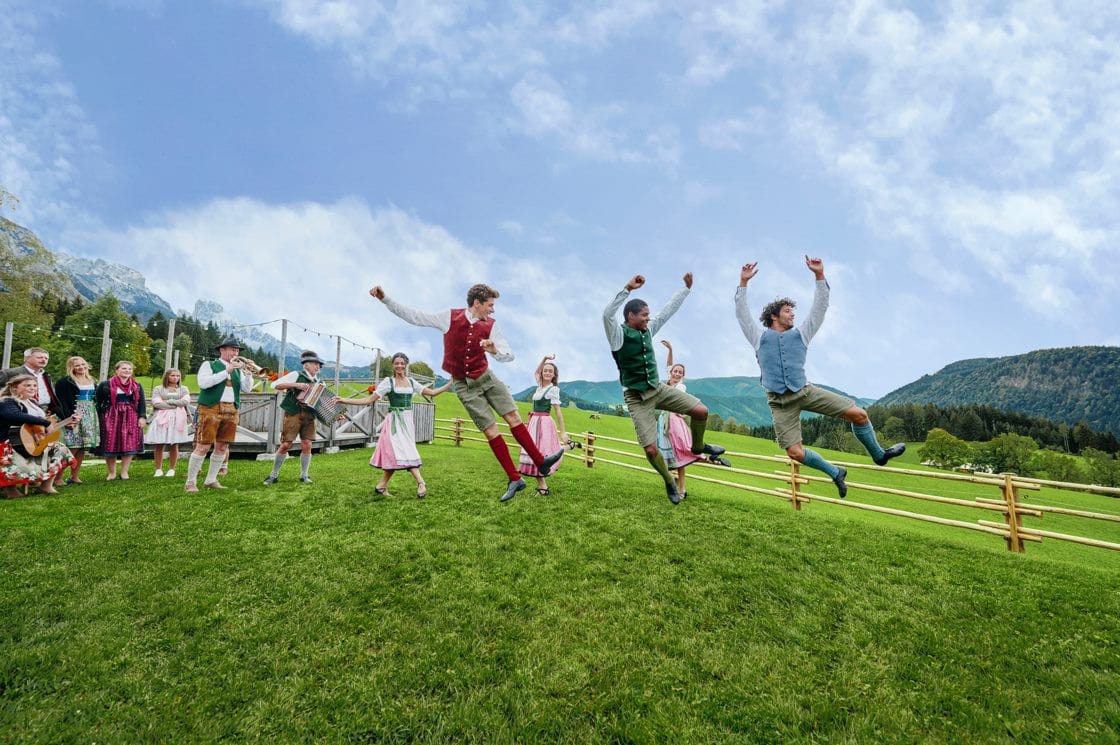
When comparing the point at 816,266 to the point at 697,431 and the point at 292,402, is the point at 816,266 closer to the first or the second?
the point at 697,431

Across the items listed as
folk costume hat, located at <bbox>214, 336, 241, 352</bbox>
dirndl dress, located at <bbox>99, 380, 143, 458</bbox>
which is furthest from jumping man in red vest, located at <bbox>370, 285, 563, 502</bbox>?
dirndl dress, located at <bbox>99, 380, 143, 458</bbox>

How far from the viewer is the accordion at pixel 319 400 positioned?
25.6 ft

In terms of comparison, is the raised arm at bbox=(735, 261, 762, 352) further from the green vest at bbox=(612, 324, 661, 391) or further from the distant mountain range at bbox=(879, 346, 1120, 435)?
the distant mountain range at bbox=(879, 346, 1120, 435)

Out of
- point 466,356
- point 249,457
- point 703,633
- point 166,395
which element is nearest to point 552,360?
point 466,356

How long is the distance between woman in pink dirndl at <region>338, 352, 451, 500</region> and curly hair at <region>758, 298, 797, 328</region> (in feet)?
15.5

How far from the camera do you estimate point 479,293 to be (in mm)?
4645

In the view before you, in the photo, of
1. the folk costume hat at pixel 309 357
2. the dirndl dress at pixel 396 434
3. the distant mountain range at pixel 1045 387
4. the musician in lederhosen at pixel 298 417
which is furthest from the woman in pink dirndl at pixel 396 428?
the distant mountain range at pixel 1045 387

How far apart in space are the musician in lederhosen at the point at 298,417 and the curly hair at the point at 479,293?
4.60 meters

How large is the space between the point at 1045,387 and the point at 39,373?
21041 cm

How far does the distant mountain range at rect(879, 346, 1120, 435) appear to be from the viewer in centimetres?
12888

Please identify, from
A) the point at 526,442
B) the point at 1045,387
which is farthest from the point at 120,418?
the point at 1045,387

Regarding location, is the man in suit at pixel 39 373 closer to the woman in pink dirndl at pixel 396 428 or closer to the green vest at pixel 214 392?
the green vest at pixel 214 392

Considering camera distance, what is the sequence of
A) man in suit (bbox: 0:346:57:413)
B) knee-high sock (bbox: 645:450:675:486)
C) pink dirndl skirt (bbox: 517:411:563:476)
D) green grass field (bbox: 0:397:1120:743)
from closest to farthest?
green grass field (bbox: 0:397:1120:743), knee-high sock (bbox: 645:450:675:486), man in suit (bbox: 0:346:57:413), pink dirndl skirt (bbox: 517:411:563:476)

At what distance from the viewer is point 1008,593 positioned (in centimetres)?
485
